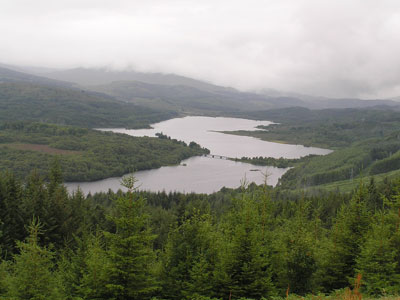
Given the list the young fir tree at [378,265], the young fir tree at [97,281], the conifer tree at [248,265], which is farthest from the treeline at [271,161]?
the young fir tree at [97,281]

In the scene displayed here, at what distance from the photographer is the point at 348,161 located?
151500 millimetres

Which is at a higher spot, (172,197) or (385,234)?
(385,234)

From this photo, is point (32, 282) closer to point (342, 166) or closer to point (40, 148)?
point (40, 148)

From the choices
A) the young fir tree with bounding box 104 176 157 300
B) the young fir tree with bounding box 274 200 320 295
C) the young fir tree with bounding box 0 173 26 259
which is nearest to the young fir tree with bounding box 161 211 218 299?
the young fir tree with bounding box 104 176 157 300

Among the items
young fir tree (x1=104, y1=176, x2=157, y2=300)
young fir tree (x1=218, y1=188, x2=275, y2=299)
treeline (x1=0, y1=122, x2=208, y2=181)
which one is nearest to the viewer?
young fir tree (x1=104, y1=176, x2=157, y2=300)

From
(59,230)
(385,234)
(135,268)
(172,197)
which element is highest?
(385,234)

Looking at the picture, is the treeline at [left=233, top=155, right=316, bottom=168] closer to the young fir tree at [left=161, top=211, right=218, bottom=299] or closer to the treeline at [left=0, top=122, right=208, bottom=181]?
the treeline at [left=0, top=122, right=208, bottom=181]

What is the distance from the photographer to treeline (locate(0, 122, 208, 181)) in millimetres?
119688

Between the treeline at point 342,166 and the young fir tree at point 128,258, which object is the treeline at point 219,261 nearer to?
the young fir tree at point 128,258

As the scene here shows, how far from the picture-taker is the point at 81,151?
149m

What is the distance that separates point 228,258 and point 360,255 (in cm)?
826

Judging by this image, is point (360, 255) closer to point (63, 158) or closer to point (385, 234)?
point (385, 234)

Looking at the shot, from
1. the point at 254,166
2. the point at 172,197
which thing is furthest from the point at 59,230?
the point at 254,166

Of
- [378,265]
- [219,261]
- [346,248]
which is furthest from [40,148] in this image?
[378,265]
